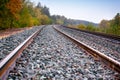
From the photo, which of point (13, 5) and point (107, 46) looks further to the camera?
point (13, 5)

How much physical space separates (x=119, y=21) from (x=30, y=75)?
7533 centimetres

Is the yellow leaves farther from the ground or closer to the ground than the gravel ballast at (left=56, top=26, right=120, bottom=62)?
farther from the ground

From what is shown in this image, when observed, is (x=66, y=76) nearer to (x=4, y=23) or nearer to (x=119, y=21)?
(x=4, y=23)

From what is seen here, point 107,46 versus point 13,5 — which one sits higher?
point 13,5

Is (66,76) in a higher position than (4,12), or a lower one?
lower

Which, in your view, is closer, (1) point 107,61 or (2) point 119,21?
(1) point 107,61

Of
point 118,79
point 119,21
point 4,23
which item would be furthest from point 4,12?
point 119,21

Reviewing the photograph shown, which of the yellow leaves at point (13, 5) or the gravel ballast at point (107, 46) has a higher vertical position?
the yellow leaves at point (13, 5)

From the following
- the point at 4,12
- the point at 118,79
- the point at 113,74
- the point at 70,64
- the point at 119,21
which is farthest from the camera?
the point at 119,21

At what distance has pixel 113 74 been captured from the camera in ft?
15.9

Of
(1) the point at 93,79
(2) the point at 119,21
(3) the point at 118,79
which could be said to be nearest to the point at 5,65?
(1) the point at 93,79

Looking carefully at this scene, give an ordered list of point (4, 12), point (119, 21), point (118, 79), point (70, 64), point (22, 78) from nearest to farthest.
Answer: point (22, 78)
point (118, 79)
point (70, 64)
point (4, 12)
point (119, 21)

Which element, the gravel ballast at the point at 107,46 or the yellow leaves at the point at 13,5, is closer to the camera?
the gravel ballast at the point at 107,46

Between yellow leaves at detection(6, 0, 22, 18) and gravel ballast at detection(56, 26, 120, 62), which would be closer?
gravel ballast at detection(56, 26, 120, 62)
